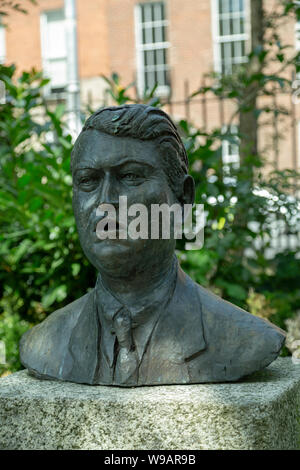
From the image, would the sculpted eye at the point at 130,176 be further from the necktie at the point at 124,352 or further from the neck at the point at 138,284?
the necktie at the point at 124,352

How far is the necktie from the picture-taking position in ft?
9.11

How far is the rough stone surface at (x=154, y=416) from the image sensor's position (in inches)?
100

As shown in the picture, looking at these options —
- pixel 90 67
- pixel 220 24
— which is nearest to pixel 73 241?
pixel 220 24

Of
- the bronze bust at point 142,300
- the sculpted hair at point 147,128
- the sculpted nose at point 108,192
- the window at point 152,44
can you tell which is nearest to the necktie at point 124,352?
the bronze bust at point 142,300

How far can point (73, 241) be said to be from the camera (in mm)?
4809

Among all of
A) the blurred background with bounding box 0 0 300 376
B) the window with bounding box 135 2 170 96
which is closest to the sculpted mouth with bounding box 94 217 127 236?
the blurred background with bounding box 0 0 300 376

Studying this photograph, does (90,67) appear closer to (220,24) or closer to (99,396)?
(220,24)

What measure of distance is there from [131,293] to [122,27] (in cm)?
1333

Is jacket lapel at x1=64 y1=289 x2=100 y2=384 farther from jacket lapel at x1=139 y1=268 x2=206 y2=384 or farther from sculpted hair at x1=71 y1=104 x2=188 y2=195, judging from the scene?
sculpted hair at x1=71 y1=104 x2=188 y2=195

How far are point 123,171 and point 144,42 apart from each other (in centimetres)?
1304

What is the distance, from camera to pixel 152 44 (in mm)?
14945

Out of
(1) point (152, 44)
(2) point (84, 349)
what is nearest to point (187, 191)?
(2) point (84, 349)

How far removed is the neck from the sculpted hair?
373 millimetres

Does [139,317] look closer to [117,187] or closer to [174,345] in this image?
[174,345]
